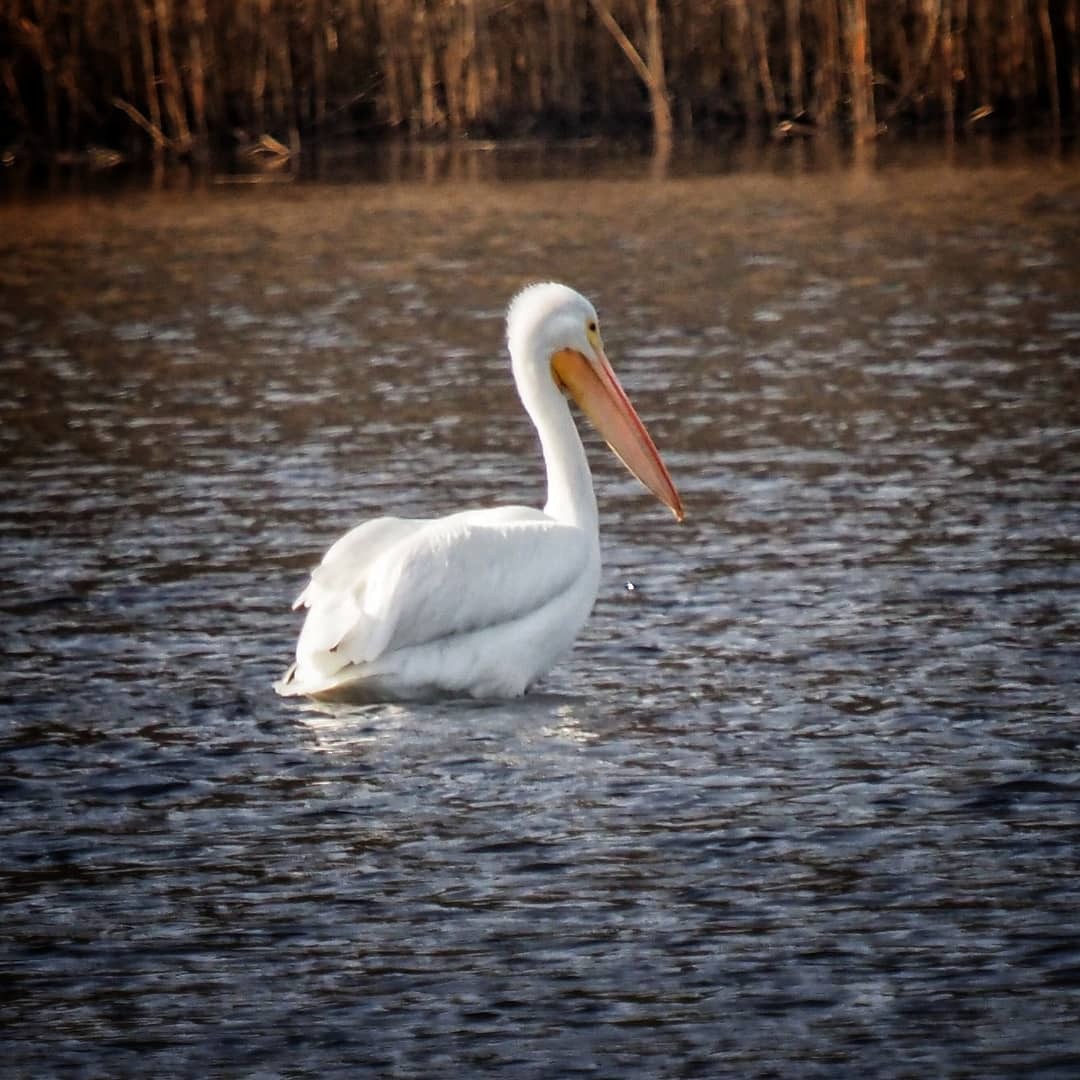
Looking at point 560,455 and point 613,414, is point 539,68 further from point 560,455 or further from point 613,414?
point 560,455

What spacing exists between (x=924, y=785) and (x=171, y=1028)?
6.39 ft

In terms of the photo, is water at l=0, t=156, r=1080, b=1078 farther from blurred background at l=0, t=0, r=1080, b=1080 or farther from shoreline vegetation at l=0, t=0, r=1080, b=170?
shoreline vegetation at l=0, t=0, r=1080, b=170

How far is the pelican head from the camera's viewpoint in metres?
6.99

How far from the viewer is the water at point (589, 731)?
13.9ft

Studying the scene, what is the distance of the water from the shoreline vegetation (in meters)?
9.08

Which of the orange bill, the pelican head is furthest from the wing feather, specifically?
the orange bill

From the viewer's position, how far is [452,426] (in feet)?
34.9

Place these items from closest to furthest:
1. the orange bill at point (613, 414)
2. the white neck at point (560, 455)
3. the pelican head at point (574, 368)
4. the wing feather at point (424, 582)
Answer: the wing feather at point (424, 582)
the white neck at point (560, 455)
the pelican head at point (574, 368)
the orange bill at point (613, 414)

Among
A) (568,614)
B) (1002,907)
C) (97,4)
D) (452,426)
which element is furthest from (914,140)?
(1002,907)

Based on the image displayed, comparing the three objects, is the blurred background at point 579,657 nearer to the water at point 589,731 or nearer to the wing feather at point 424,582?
the water at point 589,731

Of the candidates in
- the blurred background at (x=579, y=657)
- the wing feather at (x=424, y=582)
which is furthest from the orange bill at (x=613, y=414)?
the wing feather at (x=424, y=582)

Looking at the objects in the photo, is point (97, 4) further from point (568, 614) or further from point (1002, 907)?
point (1002, 907)

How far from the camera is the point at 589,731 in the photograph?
19.9 feet

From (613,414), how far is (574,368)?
7.7 inches
